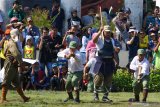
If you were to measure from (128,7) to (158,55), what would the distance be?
3.74m

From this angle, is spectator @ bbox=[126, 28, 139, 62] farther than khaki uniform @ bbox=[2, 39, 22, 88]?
Yes

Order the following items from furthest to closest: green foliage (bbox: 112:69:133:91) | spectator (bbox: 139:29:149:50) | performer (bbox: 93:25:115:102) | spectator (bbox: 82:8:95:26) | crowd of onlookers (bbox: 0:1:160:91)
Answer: spectator (bbox: 82:8:95:26) < spectator (bbox: 139:29:149:50) < green foliage (bbox: 112:69:133:91) < crowd of onlookers (bbox: 0:1:160:91) < performer (bbox: 93:25:115:102)

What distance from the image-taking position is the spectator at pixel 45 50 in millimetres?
22341

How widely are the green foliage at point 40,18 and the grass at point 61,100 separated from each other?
11.0 ft

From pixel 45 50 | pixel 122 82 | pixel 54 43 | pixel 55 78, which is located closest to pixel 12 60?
pixel 55 78

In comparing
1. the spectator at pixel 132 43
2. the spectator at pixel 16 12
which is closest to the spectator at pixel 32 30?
the spectator at pixel 16 12

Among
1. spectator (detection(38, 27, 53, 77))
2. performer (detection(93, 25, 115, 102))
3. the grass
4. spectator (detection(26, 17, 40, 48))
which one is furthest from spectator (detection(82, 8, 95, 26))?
performer (detection(93, 25, 115, 102))

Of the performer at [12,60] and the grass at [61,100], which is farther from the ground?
the performer at [12,60]

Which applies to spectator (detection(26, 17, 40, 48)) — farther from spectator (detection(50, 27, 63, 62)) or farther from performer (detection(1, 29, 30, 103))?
performer (detection(1, 29, 30, 103))

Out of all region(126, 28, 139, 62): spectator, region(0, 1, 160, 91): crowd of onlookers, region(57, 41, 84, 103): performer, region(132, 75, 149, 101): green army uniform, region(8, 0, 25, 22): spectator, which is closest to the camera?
region(57, 41, 84, 103): performer

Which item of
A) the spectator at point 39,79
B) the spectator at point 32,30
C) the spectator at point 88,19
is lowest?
the spectator at point 39,79

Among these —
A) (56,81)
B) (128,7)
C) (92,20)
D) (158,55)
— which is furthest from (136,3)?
(56,81)

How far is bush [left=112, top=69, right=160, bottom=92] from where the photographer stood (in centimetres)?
2253

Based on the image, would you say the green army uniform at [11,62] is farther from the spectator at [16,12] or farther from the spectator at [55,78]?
the spectator at [16,12]
